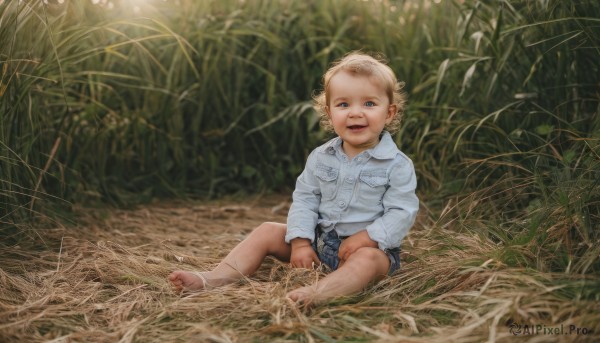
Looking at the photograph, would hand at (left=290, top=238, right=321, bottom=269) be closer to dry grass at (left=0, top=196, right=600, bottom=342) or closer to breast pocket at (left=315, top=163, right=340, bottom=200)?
dry grass at (left=0, top=196, right=600, bottom=342)

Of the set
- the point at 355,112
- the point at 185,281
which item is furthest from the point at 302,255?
the point at 355,112

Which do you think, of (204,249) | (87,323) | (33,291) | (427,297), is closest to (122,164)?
(204,249)

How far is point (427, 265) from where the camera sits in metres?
2.22

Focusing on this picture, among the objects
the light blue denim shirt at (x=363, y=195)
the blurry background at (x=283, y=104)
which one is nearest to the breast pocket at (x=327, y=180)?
the light blue denim shirt at (x=363, y=195)

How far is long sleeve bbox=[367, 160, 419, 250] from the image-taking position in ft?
7.12

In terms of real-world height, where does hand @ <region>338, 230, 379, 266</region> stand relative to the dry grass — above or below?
above

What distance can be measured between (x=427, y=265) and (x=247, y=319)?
651 mm

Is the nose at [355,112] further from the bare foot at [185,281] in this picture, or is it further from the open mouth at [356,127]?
the bare foot at [185,281]

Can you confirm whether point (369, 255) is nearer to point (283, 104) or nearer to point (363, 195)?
point (363, 195)

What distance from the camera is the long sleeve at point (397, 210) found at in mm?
2170

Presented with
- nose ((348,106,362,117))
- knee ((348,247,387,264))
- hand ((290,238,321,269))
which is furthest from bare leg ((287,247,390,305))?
nose ((348,106,362,117))

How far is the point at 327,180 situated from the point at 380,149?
7.9 inches

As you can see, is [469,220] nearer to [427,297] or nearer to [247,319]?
[427,297]

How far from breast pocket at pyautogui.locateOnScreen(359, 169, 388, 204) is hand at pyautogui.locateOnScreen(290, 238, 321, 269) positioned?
0.80 ft
